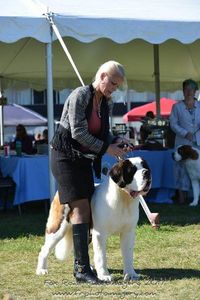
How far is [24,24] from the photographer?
6422mm

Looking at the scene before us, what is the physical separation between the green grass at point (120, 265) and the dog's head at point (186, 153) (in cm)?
102

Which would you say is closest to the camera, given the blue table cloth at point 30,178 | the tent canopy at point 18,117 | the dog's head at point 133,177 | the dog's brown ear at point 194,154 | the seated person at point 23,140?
the dog's head at point 133,177

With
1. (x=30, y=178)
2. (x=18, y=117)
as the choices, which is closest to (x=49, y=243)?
(x=30, y=178)

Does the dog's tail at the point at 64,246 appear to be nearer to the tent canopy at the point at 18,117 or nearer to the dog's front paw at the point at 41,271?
the dog's front paw at the point at 41,271

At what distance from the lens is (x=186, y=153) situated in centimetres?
809

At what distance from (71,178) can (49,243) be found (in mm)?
576

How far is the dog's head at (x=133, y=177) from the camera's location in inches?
157

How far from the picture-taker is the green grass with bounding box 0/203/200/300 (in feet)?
13.3

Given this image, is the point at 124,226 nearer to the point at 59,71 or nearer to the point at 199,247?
the point at 199,247

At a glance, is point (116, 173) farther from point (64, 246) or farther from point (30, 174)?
point (30, 174)

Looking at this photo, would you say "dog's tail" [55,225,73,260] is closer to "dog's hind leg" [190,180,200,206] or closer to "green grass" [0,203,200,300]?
"green grass" [0,203,200,300]

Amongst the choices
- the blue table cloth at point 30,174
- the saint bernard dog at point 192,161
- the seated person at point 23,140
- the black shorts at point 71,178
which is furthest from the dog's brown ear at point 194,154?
the black shorts at point 71,178

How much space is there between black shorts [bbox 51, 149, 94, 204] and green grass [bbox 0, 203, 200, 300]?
62cm

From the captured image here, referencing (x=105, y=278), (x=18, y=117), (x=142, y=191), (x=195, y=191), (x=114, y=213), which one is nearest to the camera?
(x=142, y=191)
